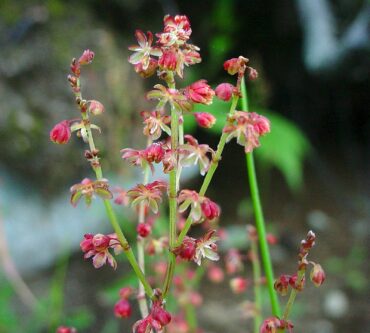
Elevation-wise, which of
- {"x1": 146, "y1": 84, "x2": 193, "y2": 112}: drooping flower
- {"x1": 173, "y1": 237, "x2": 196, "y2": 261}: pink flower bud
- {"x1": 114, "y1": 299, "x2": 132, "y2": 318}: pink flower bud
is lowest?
{"x1": 114, "y1": 299, "x2": 132, "y2": 318}: pink flower bud

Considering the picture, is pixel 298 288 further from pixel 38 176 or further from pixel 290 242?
pixel 290 242

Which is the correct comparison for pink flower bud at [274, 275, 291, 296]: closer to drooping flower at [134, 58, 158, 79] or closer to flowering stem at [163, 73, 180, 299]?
flowering stem at [163, 73, 180, 299]

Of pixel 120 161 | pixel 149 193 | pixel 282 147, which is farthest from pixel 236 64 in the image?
pixel 282 147

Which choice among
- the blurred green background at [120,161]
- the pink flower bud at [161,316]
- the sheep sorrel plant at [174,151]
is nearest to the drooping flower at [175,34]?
the sheep sorrel plant at [174,151]

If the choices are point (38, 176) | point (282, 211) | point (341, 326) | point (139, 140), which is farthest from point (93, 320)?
point (282, 211)

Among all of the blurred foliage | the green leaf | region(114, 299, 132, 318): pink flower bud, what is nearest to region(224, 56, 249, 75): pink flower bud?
region(114, 299, 132, 318): pink flower bud

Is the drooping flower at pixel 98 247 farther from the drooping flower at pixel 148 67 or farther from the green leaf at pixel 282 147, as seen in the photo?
the green leaf at pixel 282 147

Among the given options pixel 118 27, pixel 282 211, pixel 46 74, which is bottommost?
pixel 46 74
